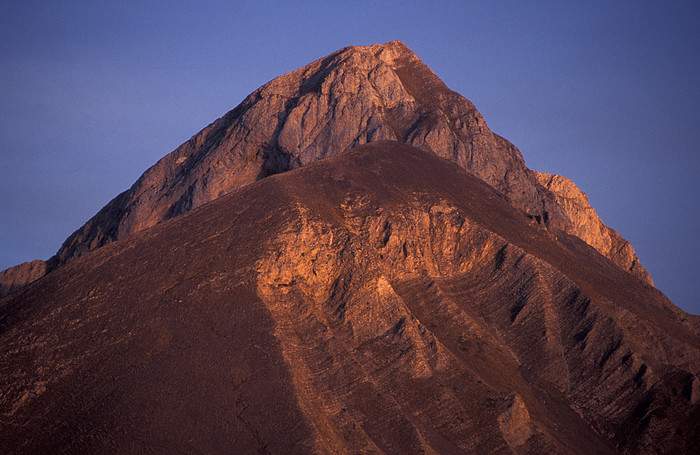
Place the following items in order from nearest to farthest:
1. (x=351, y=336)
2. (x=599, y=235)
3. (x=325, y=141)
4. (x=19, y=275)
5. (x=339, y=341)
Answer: (x=339, y=341), (x=351, y=336), (x=325, y=141), (x=19, y=275), (x=599, y=235)

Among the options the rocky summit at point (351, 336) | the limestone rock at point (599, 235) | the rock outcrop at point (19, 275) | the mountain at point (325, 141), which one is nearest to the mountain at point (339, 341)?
the rocky summit at point (351, 336)

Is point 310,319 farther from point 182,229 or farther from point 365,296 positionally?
point 182,229

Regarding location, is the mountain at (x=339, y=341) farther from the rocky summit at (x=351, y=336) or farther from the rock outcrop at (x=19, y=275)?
the rock outcrop at (x=19, y=275)

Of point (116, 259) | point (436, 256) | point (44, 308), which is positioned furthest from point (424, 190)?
point (44, 308)

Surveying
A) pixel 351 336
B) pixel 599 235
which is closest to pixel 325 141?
pixel 351 336

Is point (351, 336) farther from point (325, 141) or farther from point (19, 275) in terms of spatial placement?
point (19, 275)

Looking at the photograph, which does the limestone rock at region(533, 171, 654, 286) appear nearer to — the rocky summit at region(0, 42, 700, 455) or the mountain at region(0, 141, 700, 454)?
the rocky summit at region(0, 42, 700, 455)

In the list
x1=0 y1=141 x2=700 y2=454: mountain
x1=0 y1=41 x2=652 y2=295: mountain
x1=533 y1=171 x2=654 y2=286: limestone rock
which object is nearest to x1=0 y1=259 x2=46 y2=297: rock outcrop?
x1=0 y1=41 x2=652 y2=295: mountain
